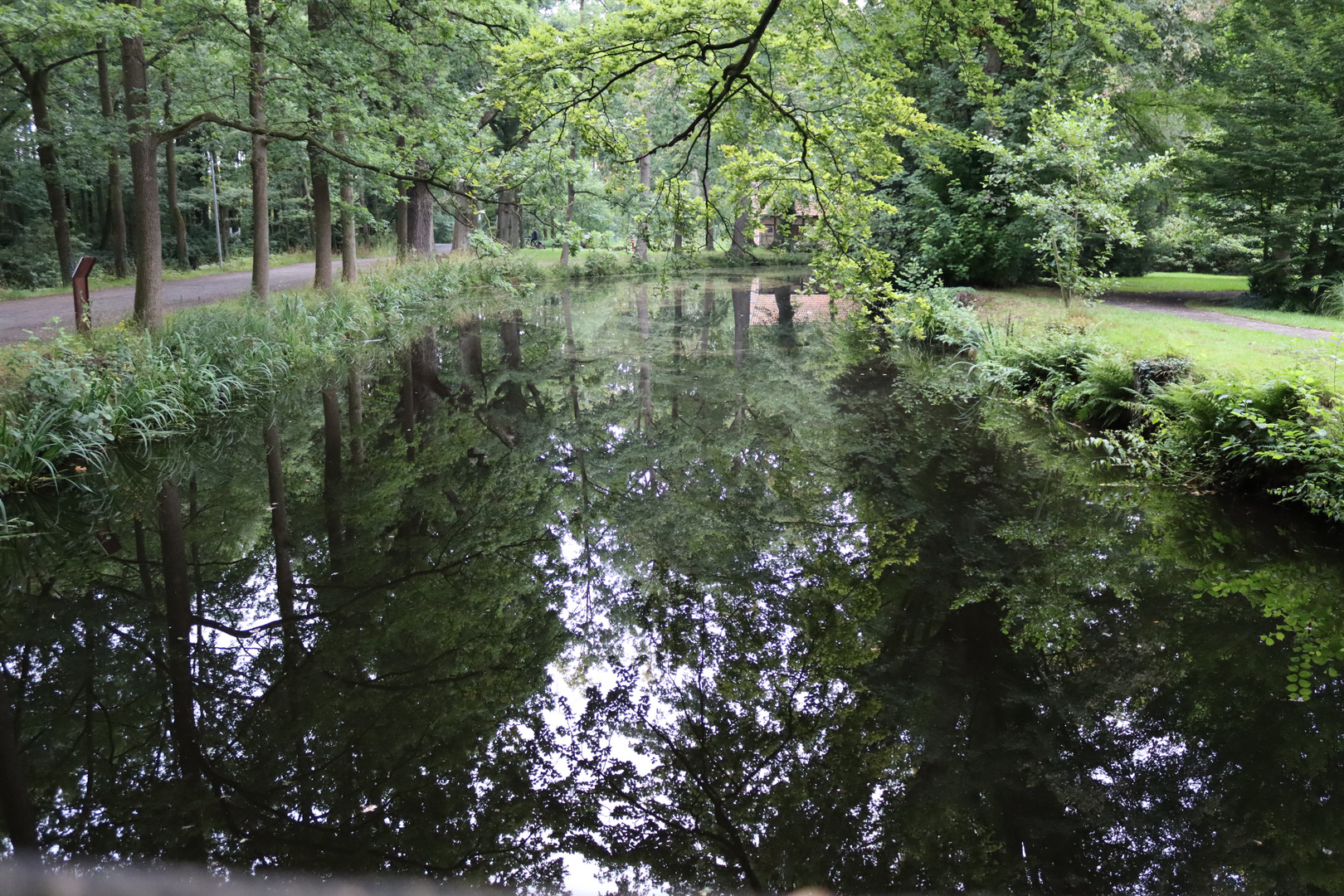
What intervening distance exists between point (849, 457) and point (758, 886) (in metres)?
6.11

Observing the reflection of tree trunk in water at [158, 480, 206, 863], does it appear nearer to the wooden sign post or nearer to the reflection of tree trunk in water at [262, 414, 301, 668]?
the reflection of tree trunk in water at [262, 414, 301, 668]

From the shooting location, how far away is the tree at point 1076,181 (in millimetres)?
12305

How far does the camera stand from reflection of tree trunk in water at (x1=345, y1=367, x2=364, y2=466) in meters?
8.44

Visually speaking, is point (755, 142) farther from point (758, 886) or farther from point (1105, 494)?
point (758, 886)

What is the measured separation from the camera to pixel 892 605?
5.14 meters

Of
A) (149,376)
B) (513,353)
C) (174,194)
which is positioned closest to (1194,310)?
(513,353)

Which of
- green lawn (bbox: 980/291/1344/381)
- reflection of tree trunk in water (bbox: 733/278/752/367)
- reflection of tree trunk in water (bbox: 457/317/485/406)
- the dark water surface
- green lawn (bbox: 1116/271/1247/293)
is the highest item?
green lawn (bbox: 1116/271/1247/293)

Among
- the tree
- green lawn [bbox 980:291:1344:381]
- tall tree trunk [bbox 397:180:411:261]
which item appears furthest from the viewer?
tall tree trunk [bbox 397:180:411:261]

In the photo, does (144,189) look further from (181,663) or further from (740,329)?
(740,329)

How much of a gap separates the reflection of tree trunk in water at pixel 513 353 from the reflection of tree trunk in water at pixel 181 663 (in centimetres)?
508

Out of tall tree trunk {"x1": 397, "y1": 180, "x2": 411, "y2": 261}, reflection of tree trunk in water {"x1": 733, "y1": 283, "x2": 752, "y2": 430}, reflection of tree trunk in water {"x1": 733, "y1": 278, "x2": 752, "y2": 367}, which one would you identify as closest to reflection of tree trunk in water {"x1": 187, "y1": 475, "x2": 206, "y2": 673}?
reflection of tree trunk in water {"x1": 733, "y1": 283, "x2": 752, "y2": 430}

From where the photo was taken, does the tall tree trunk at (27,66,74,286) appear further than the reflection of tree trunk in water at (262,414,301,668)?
Yes

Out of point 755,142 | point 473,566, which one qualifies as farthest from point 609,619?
point 755,142

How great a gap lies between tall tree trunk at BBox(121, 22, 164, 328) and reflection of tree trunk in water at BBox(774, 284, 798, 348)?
10.8 m
